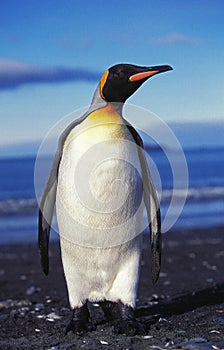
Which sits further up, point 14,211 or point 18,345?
point 18,345

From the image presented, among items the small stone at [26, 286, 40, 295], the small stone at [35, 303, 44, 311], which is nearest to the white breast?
the small stone at [35, 303, 44, 311]

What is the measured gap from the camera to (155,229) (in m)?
4.45

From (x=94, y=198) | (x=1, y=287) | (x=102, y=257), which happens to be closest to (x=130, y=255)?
(x=102, y=257)

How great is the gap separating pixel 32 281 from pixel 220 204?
10378mm

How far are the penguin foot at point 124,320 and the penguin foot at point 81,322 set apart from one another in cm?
16

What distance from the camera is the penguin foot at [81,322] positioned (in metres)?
4.30

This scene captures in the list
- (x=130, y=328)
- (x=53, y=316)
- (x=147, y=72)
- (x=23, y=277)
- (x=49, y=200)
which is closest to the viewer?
(x=147, y=72)

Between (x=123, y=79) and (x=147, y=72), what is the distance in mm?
166

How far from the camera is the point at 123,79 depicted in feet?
13.5

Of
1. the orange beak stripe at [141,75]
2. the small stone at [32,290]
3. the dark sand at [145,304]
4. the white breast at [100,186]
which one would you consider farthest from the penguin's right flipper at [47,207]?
the small stone at [32,290]

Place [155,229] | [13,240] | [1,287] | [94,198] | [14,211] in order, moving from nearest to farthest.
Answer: [94,198] → [155,229] → [1,287] → [13,240] → [14,211]

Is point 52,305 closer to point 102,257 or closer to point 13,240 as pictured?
→ point 102,257

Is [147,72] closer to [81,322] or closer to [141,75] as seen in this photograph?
[141,75]

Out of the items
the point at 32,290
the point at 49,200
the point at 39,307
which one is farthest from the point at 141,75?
the point at 32,290
